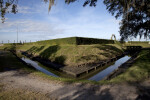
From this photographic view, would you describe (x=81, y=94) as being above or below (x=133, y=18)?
below

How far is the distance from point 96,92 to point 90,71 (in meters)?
5.86

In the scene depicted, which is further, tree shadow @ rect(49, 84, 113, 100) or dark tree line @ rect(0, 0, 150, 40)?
dark tree line @ rect(0, 0, 150, 40)

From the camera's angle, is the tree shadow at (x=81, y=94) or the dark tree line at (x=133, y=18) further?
the dark tree line at (x=133, y=18)

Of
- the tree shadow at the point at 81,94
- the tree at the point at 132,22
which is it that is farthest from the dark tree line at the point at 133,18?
the tree shadow at the point at 81,94

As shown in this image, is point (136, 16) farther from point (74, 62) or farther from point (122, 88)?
point (122, 88)

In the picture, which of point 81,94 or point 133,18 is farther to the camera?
point 133,18

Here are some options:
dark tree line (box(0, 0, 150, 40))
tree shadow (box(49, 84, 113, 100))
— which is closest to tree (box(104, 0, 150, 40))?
dark tree line (box(0, 0, 150, 40))

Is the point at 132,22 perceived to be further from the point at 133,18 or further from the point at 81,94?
the point at 81,94

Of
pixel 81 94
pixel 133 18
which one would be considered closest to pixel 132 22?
pixel 133 18

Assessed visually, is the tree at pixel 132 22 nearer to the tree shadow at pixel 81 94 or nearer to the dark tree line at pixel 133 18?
the dark tree line at pixel 133 18

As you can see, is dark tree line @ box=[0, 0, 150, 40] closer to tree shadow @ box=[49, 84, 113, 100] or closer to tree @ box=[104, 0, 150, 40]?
tree @ box=[104, 0, 150, 40]

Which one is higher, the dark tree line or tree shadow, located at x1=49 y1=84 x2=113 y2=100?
the dark tree line

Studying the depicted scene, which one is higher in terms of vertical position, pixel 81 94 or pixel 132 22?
pixel 132 22

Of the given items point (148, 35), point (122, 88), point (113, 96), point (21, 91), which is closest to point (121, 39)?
point (148, 35)
